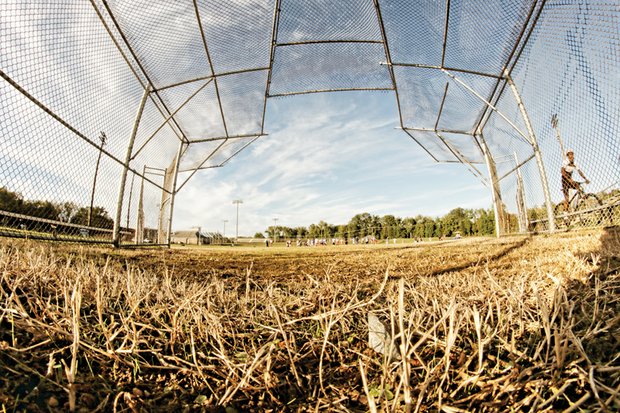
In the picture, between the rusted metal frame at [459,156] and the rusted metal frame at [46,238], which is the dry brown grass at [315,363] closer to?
the rusted metal frame at [46,238]

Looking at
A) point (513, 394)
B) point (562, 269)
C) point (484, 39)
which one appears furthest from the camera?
point (484, 39)

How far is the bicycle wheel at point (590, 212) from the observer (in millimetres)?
4563

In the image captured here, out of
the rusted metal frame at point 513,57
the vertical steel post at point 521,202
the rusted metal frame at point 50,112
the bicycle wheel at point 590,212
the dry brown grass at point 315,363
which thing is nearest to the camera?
the dry brown grass at point 315,363

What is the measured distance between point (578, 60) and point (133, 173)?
782 cm

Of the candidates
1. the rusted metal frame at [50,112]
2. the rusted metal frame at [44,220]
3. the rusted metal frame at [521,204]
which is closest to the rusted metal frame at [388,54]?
the rusted metal frame at [521,204]

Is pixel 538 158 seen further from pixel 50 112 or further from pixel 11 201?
pixel 11 201

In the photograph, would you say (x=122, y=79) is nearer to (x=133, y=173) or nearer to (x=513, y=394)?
(x=133, y=173)

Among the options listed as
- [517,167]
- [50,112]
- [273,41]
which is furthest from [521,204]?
[50,112]

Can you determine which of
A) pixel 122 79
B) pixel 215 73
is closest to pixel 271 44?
pixel 215 73

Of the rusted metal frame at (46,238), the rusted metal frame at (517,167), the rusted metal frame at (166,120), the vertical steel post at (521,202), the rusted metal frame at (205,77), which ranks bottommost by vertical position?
the rusted metal frame at (46,238)

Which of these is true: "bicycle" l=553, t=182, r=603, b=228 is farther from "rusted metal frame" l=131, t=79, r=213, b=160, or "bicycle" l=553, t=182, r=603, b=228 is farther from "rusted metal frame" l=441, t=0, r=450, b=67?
"rusted metal frame" l=131, t=79, r=213, b=160

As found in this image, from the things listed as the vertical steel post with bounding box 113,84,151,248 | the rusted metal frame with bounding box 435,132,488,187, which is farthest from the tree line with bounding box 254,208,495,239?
the vertical steel post with bounding box 113,84,151,248

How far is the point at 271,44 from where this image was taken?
607 cm

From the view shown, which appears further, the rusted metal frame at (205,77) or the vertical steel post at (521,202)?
the vertical steel post at (521,202)
